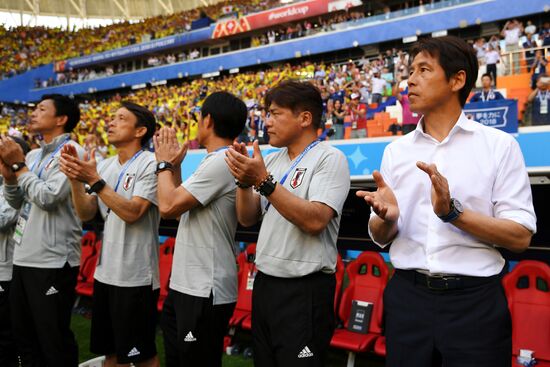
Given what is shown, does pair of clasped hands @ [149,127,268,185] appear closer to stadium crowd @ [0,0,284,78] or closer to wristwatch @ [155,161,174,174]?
wristwatch @ [155,161,174,174]

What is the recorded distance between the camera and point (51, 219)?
3.26 m

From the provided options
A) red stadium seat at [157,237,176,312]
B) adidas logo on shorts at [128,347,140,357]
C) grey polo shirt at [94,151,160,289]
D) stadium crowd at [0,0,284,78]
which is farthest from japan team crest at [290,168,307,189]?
stadium crowd at [0,0,284,78]

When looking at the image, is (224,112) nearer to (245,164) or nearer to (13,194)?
(245,164)

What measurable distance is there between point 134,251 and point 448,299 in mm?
1951

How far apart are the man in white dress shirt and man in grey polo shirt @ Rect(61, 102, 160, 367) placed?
1.62 meters

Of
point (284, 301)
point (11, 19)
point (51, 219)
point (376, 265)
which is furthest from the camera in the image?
point (11, 19)

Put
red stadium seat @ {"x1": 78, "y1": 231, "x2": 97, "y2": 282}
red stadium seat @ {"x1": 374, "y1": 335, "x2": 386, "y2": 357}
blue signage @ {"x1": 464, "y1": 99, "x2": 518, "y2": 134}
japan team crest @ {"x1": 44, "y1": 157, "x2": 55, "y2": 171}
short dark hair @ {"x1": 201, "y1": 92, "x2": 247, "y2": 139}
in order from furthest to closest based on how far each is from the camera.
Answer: blue signage @ {"x1": 464, "y1": 99, "x2": 518, "y2": 134}, red stadium seat @ {"x1": 78, "y1": 231, "x2": 97, "y2": 282}, red stadium seat @ {"x1": 374, "y1": 335, "x2": 386, "y2": 357}, japan team crest @ {"x1": 44, "y1": 157, "x2": 55, "y2": 171}, short dark hair @ {"x1": 201, "y1": 92, "x2": 247, "y2": 139}

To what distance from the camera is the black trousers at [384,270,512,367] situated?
1627 mm

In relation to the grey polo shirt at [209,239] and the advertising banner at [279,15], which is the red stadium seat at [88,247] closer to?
the grey polo shirt at [209,239]

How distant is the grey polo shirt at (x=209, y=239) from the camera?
2.51 meters

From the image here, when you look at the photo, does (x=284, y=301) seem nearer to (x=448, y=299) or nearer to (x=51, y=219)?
(x=448, y=299)

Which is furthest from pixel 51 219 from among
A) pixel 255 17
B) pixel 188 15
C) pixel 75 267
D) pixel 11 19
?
pixel 11 19

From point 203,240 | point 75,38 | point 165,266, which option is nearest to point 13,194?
point 203,240

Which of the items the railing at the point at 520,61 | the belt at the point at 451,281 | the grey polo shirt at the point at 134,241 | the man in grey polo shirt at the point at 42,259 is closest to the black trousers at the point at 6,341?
the man in grey polo shirt at the point at 42,259
